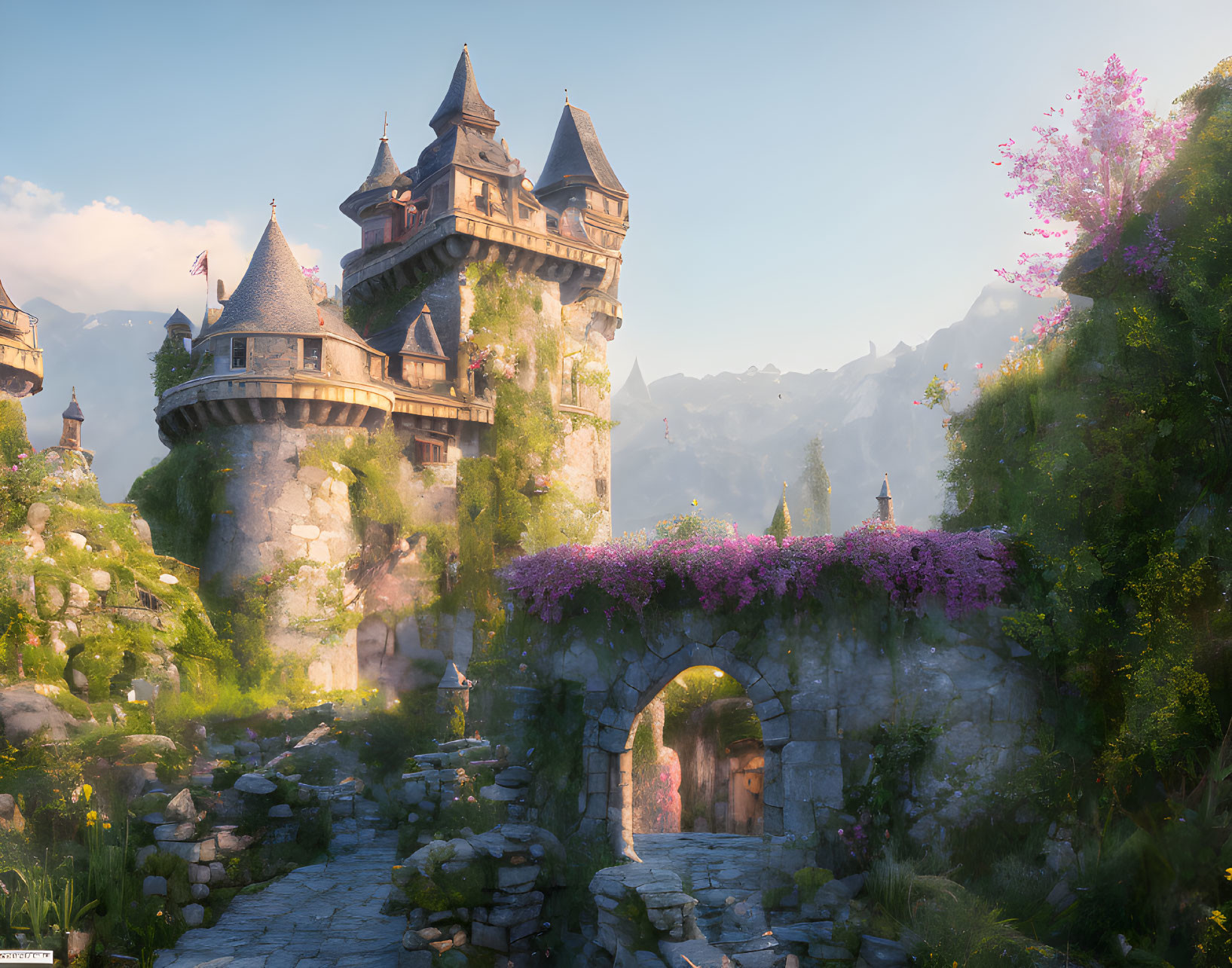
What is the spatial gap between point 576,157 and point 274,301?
14.0 meters

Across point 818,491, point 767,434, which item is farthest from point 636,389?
point 818,491

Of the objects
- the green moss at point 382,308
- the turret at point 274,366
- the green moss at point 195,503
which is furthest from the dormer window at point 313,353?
the green moss at point 382,308

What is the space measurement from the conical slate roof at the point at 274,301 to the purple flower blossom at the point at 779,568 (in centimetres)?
1278

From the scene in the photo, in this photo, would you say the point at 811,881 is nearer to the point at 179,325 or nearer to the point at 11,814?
the point at 11,814

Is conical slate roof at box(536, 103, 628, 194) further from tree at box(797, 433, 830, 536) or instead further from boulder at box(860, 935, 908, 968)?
tree at box(797, 433, 830, 536)

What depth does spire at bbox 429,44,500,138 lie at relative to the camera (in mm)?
27766

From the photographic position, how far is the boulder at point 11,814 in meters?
10.6

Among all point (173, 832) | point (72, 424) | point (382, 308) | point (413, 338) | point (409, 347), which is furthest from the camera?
point (72, 424)

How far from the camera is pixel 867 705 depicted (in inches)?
395

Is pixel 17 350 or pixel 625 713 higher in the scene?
pixel 17 350

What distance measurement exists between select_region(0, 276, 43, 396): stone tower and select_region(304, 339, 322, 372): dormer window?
34.6 feet

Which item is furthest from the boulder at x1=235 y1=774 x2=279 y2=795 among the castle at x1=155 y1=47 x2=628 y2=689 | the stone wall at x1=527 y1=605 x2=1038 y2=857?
the castle at x1=155 y1=47 x2=628 y2=689

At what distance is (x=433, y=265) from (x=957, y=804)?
70.7 ft

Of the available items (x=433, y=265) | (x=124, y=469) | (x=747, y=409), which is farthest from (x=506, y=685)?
(x=747, y=409)
